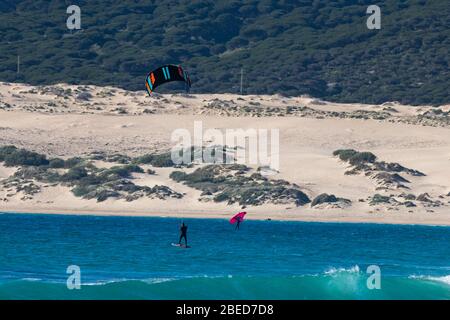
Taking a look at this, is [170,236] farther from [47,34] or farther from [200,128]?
[47,34]

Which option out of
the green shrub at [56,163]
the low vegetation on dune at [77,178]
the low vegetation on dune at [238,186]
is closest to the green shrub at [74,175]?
the low vegetation on dune at [77,178]

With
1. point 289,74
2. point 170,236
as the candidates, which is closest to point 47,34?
point 289,74

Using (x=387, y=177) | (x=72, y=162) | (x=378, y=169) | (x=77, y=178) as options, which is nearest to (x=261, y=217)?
(x=387, y=177)

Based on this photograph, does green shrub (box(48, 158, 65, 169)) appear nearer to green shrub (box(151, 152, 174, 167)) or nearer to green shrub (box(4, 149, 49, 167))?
green shrub (box(4, 149, 49, 167))

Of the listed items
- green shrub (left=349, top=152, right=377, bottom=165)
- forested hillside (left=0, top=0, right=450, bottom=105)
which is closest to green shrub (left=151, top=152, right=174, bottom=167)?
green shrub (left=349, top=152, right=377, bottom=165)

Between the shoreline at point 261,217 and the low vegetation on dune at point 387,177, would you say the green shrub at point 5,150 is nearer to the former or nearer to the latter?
the shoreline at point 261,217

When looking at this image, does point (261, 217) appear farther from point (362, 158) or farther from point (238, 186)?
point (362, 158)
